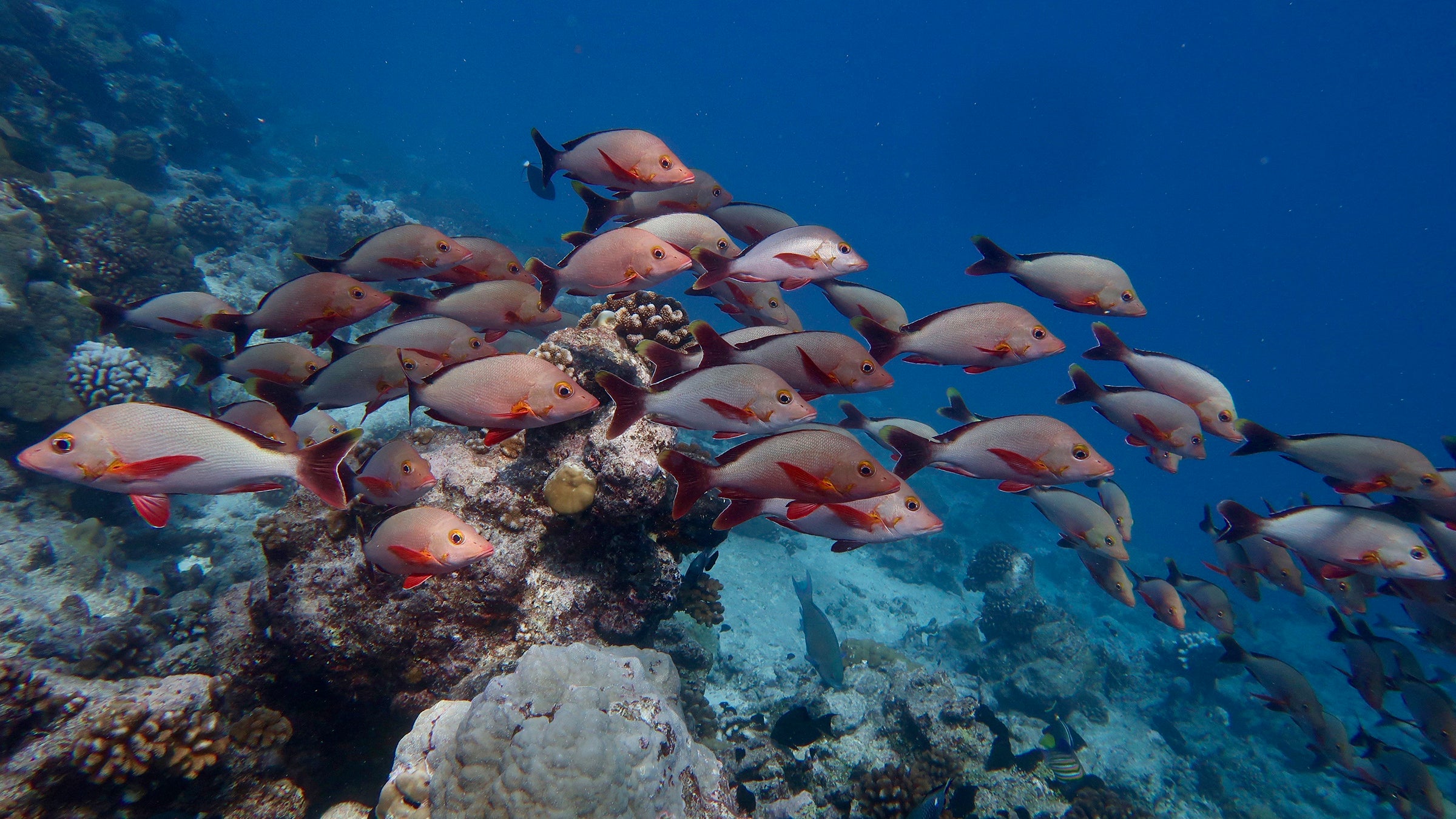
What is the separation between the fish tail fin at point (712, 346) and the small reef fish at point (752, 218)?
6.35 ft

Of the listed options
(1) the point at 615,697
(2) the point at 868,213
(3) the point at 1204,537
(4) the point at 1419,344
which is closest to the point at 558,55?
(2) the point at 868,213

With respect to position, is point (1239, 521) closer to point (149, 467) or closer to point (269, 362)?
point (149, 467)

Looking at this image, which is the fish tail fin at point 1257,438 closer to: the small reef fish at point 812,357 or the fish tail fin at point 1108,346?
the fish tail fin at point 1108,346

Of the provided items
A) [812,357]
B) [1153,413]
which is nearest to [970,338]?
[812,357]

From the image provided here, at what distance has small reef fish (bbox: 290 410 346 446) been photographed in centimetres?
511

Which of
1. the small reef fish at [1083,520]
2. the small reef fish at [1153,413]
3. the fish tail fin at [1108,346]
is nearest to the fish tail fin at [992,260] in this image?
the fish tail fin at [1108,346]

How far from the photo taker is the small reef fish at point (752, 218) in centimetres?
483

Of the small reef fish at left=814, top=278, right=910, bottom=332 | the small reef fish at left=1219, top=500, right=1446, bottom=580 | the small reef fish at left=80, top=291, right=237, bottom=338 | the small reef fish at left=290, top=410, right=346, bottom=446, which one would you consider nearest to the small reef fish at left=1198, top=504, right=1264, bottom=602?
the small reef fish at left=1219, top=500, right=1446, bottom=580

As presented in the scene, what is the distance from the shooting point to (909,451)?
3143mm

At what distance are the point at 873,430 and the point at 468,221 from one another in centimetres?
3296

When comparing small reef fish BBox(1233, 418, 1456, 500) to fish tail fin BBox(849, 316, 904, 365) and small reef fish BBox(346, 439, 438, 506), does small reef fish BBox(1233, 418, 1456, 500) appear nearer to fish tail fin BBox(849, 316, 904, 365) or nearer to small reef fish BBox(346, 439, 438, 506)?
fish tail fin BBox(849, 316, 904, 365)

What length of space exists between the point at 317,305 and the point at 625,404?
2.47 meters

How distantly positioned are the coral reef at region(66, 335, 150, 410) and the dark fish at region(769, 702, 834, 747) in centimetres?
1024

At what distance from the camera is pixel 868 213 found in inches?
4528
